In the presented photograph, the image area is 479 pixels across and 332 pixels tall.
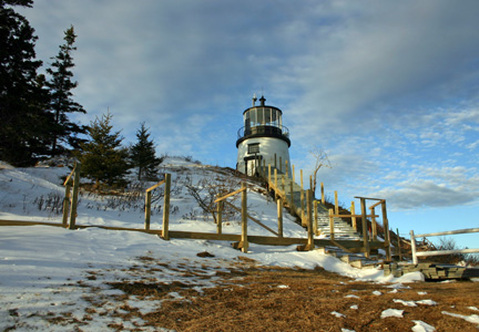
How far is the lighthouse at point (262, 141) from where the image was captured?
29.1m

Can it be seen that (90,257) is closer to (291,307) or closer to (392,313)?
(291,307)

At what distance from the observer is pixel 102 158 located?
1572 centimetres

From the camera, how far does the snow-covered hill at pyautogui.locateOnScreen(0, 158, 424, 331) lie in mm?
3633

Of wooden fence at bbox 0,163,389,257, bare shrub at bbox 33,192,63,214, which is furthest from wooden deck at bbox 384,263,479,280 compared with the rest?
bare shrub at bbox 33,192,63,214

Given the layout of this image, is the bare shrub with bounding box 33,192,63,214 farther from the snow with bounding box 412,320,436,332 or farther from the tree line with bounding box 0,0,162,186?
the snow with bounding box 412,320,436,332

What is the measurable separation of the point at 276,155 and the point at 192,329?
1030 inches

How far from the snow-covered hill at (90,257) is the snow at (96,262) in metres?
0.01

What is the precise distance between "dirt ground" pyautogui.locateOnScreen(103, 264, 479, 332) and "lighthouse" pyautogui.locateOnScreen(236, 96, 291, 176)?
2290 centimetres

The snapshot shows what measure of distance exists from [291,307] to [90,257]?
145 inches

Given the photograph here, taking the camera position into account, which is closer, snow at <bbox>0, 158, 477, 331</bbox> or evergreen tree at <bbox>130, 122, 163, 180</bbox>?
snow at <bbox>0, 158, 477, 331</bbox>

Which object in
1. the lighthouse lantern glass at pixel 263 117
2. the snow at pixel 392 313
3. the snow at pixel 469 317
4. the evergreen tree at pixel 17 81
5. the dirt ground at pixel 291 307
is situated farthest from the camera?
the lighthouse lantern glass at pixel 263 117

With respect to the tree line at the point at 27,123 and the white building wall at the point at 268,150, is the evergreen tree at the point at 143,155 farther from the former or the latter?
the white building wall at the point at 268,150

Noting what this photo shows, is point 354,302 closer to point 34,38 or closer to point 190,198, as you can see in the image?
point 190,198

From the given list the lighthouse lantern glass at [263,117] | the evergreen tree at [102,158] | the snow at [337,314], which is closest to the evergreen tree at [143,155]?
the evergreen tree at [102,158]
